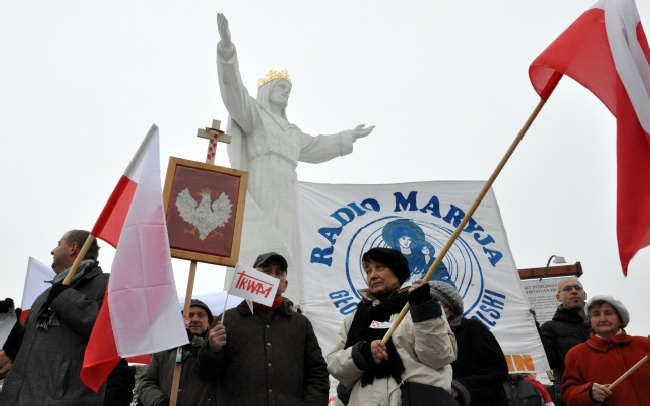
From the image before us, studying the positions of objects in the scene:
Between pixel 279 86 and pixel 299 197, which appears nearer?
pixel 299 197

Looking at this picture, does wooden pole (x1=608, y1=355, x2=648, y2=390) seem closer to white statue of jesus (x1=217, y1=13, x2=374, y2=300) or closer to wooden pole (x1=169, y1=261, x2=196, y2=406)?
wooden pole (x1=169, y1=261, x2=196, y2=406)

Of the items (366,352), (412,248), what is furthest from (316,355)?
(412,248)

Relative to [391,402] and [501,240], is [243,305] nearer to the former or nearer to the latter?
[391,402]

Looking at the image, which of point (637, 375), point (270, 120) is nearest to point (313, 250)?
point (637, 375)

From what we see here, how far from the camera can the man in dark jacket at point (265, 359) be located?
3.72 m

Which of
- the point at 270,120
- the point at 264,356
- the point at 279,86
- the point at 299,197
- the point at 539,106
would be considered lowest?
the point at 264,356

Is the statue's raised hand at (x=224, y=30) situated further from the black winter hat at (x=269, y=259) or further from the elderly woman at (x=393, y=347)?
the elderly woman at (x=393, y=347)

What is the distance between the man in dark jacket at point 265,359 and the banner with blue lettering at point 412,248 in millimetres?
1586

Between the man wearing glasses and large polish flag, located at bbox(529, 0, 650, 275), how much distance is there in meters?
2.42

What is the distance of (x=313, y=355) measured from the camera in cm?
402

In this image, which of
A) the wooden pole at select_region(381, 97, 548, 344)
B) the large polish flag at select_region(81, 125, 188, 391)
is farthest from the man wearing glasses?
the large polish flag at select_region(81, 125, 188, 391)

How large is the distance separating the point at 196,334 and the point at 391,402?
183cm

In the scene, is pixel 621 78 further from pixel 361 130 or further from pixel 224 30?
pixel 361 130

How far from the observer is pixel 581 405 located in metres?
4.21
